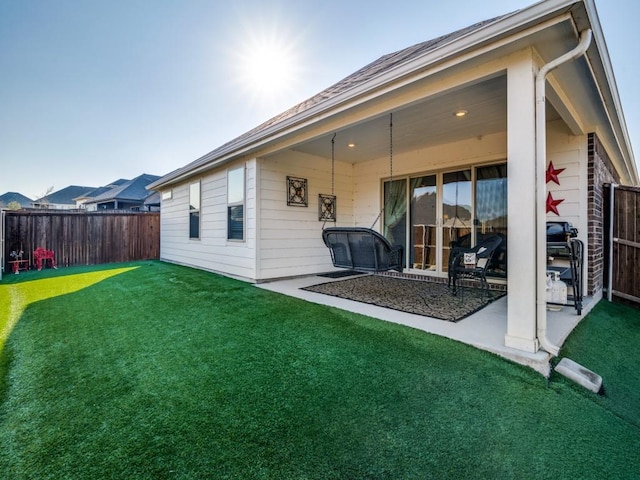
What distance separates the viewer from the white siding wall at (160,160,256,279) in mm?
5574

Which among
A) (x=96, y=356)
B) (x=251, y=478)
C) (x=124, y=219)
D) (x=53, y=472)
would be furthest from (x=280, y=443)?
(x=124, y=219)

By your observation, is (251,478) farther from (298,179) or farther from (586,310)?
(298,179)

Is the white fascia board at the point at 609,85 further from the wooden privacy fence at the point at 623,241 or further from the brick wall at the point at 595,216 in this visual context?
the wooden privacy fence at the point at 623,241

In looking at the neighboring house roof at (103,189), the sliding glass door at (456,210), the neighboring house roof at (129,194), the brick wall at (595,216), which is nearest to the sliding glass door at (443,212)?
the sliding glass door at (456,210)

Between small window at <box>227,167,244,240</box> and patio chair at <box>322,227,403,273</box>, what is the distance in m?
2.22

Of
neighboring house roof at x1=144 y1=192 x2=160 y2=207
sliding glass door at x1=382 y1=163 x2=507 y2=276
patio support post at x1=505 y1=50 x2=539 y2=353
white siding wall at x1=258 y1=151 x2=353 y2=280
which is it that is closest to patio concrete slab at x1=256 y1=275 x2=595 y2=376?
patio support post at x1=505 y1=50 x2=539 y2=353

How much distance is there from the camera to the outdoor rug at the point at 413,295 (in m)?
3.46

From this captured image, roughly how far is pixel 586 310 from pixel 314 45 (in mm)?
7012

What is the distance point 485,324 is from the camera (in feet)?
9.63

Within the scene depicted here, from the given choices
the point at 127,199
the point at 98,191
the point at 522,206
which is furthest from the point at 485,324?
the point at 98,191

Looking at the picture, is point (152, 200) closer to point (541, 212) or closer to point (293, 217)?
point (293, 217)

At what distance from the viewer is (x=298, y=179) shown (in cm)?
602

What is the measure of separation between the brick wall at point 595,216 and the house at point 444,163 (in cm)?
2

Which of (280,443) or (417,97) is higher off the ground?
(417,97)
